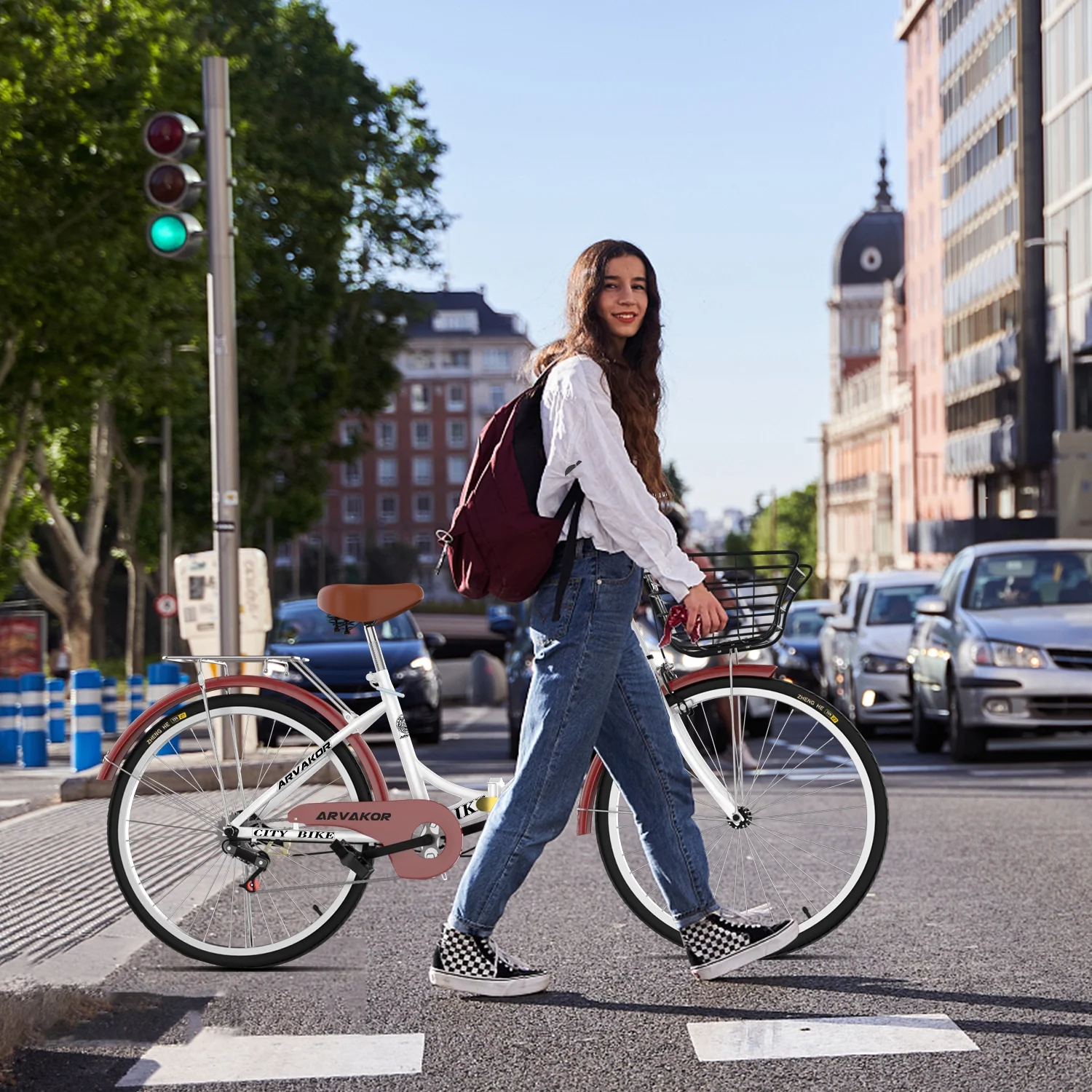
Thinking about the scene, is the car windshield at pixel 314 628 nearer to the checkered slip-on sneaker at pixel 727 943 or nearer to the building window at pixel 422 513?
the checkered slip-on sneaker at pixel 727 943

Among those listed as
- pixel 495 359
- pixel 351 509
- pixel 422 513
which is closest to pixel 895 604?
pixel 495 359

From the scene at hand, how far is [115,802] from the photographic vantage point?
5758 mm

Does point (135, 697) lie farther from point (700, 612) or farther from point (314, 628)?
point (700, 612)

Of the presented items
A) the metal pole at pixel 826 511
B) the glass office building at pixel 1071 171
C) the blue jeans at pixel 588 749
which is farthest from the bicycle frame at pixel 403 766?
the metal pole at pixel 826 511

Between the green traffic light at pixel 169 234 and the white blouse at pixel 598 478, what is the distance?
6.87 meters

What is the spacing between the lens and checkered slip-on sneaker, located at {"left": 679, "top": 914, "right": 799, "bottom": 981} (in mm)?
5395

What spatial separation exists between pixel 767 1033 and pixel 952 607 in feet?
36.4

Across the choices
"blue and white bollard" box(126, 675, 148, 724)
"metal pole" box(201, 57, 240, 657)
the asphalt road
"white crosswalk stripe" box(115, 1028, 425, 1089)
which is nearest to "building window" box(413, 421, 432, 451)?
"blue and white bollard" box(126, 675, 148, 724)

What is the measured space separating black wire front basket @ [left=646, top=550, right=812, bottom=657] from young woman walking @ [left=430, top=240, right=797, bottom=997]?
145 millimetres

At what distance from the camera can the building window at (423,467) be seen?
552ft

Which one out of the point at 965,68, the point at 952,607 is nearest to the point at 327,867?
the point at 952,607

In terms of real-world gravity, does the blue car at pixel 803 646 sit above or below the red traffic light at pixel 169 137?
below

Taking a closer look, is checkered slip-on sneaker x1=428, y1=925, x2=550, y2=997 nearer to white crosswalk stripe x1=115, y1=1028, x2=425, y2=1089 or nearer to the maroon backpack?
white crosswalk stripe x1=115, y1=1028, x2=425, y2=1089

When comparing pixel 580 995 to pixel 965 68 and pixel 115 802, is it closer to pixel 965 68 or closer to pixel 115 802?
pixel 115 802
